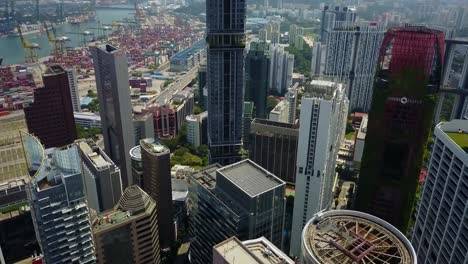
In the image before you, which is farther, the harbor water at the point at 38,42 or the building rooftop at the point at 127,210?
the harbor water at the point at 38,42

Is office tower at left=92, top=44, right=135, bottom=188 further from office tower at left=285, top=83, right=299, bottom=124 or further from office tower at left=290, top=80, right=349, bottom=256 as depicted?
office tower at left=285, top=83, right=299, bottom=124

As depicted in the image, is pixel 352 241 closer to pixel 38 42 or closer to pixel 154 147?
pixel 154 147

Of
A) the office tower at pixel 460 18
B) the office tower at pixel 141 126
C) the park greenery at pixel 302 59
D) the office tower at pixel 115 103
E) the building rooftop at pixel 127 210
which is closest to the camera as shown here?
the building rooftop at pixel 127 210

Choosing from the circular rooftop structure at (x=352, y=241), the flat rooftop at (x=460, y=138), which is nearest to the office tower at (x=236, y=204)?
the circular rooftop structure at (x=352, y=241)

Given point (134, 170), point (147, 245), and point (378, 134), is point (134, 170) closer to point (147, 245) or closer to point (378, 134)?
point (147, 245)

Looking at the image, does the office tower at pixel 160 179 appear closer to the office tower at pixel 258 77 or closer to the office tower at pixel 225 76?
the office tower at pixel 225 76

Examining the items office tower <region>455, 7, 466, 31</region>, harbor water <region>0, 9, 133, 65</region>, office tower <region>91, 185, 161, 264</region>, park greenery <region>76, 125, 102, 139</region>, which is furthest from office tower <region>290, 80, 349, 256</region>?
harbor water <region>0, 9, 133, 65</region>
